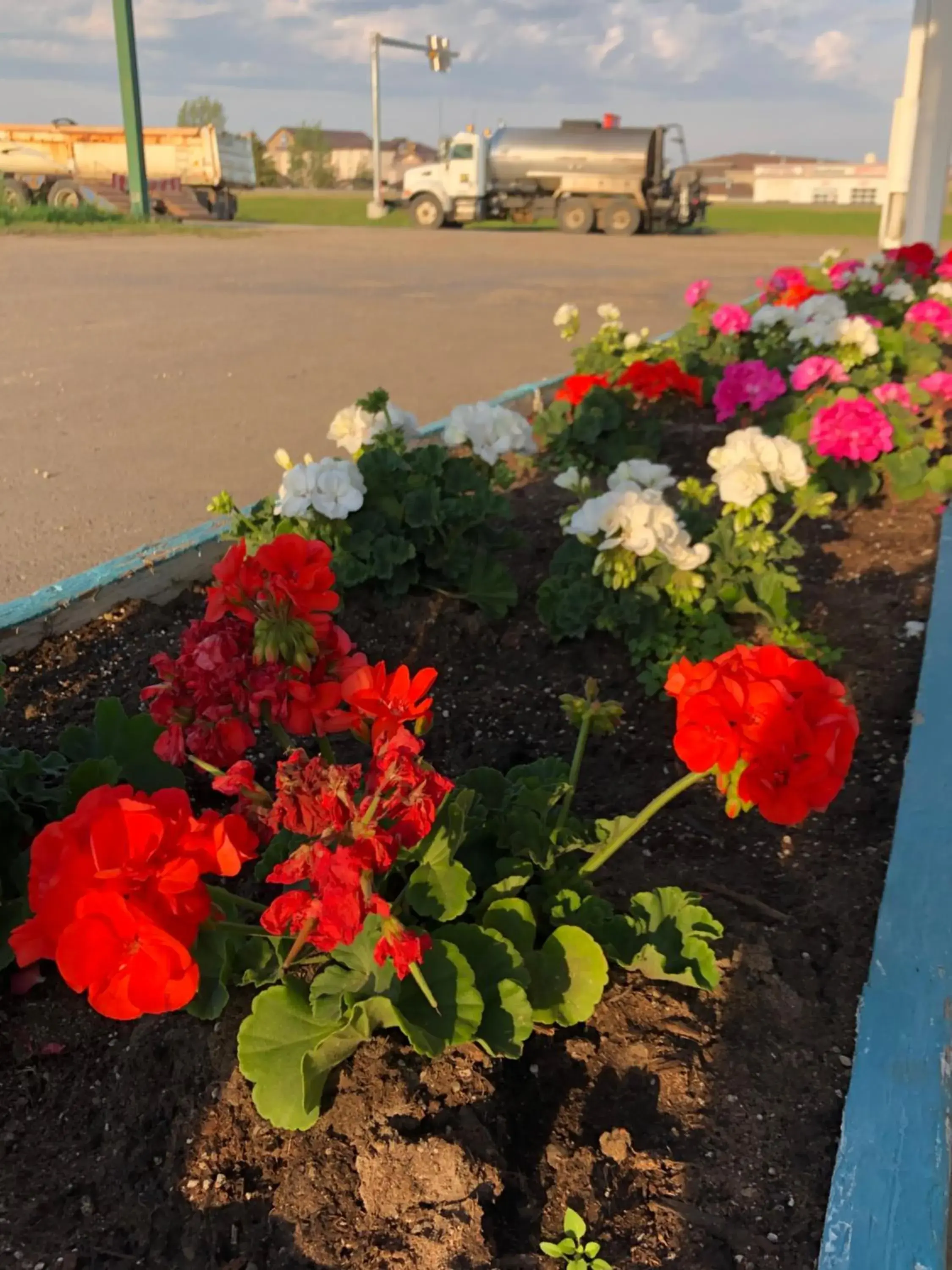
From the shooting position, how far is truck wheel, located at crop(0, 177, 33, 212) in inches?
942

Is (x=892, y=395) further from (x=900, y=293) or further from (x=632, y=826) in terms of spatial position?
(x=632, y=826)

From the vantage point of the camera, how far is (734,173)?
97.6m

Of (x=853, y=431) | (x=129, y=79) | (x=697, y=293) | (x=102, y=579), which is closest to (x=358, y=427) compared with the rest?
(x=102, y=579)

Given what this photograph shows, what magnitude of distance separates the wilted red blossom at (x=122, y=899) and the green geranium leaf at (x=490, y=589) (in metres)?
1.86

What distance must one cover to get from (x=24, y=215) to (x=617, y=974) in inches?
932

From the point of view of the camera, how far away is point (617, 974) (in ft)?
5.99

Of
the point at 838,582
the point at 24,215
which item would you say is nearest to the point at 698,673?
the point at 838,582

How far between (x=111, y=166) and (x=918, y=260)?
2733 cm

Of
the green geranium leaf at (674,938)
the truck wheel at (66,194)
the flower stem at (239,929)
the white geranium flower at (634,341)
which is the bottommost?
the green geranium leaf at (674,938)

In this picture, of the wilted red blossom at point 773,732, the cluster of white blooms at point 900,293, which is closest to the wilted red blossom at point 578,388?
the cluster of white blooms at point 900,293

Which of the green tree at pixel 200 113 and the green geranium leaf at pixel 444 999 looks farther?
the green tree at pixel 200 113

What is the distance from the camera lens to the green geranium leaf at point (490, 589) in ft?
10.1

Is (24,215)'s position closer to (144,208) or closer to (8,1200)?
(144,208)

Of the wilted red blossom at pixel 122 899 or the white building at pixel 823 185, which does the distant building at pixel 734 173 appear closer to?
the white building at pixel 823 185
